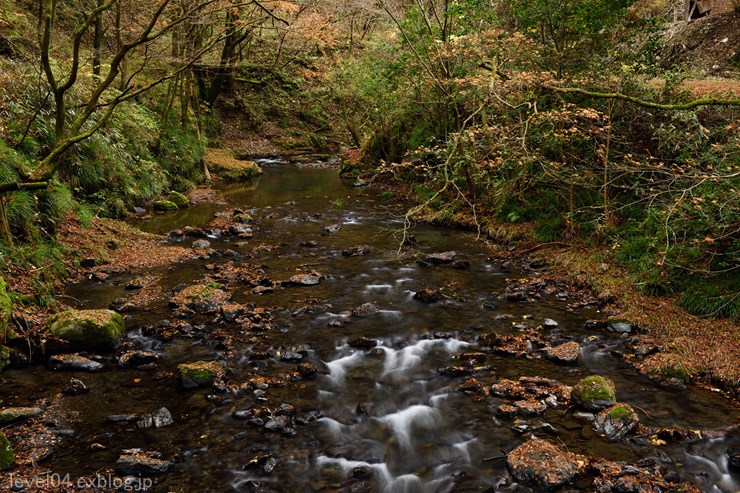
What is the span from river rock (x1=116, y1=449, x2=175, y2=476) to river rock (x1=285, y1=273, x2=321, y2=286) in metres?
5.44

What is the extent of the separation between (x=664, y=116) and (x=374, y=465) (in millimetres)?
9887

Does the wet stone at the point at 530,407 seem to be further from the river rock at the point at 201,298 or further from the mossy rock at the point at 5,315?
the mossy rock at the point at 5,315

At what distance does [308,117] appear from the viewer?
38.8 m

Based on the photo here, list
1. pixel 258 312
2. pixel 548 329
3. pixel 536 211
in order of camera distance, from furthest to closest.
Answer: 1. pixel 536 211
2. pixel 258 312
3. pixel 548 329

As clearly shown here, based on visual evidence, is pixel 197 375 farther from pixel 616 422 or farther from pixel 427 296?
pixel 616 422

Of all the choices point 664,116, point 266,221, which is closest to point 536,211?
point 664,116

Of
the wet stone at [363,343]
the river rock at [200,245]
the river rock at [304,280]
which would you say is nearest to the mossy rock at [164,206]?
the river rock at [200,245]

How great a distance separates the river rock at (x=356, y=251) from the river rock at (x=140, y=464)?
781 cm

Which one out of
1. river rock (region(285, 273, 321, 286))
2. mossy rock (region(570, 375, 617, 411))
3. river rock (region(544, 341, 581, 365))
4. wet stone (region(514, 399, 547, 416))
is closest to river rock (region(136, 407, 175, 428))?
wet stone (region(514, 399, 547, 416))

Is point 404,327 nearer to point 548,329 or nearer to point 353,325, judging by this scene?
point 353,325

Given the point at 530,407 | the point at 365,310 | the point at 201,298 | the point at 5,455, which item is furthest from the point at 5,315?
the point at 530,407

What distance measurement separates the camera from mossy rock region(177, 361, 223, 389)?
6.09 metres

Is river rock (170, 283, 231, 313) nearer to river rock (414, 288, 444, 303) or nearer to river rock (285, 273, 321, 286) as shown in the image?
river rock (285, 273, 321, 286)

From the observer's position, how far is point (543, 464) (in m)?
4.68
